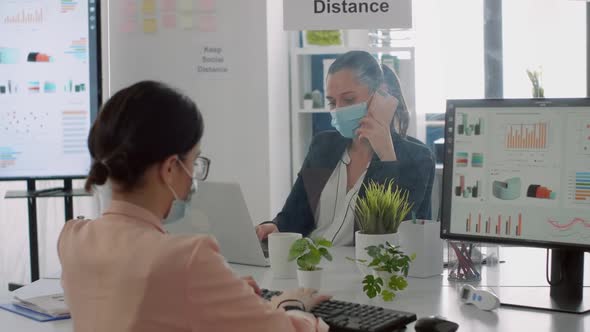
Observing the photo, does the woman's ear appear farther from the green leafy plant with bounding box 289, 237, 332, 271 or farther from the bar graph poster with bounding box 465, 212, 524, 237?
the bar graph poster with bounding box 465, 212, 524, 237

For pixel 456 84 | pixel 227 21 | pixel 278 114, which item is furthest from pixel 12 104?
pixel 456 84

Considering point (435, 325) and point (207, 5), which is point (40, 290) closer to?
point (435, 325)

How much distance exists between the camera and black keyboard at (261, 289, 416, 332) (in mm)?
1628

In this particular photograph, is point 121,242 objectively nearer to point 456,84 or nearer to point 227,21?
point 227,21

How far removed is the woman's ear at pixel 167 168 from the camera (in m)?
1.39

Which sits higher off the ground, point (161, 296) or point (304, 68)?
point (304, 68)

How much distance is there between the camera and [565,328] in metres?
1.69

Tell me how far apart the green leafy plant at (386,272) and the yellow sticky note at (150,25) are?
9.21 feet

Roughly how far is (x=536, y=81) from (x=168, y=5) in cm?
232

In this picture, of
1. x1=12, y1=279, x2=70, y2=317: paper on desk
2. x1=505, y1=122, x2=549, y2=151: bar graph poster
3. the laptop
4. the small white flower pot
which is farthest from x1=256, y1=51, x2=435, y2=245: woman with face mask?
x1=505, y1=122, x2=549, y2=151: bar graph poster

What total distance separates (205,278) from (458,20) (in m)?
4.31

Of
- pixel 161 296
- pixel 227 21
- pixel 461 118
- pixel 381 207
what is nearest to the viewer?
pixel 161 296

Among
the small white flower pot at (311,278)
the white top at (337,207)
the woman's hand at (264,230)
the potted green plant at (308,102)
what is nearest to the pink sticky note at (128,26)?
the potted green plant at (308,102)

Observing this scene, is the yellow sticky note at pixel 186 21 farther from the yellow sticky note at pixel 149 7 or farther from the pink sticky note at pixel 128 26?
the pink sticky note at pixel 128 26
